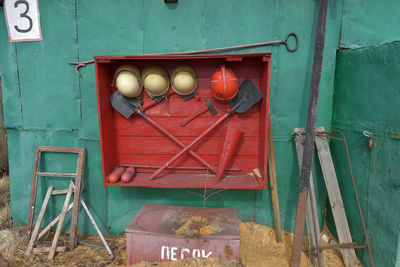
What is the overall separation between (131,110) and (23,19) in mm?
1695

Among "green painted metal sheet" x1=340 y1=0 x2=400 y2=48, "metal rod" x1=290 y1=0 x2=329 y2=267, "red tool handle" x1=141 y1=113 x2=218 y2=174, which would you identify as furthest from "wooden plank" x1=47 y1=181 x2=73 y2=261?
"green painted metal sheet" x1=340 y1=0 x2=400 y2=48

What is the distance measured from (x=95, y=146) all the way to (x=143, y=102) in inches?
33.7

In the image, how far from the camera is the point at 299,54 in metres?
2.59

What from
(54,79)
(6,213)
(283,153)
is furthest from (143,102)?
(6,213)

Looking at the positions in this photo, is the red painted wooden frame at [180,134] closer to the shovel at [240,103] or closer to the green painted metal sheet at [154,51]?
the shovel at [240,103]

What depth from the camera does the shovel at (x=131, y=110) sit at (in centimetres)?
258

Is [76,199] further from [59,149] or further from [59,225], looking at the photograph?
[59,149]

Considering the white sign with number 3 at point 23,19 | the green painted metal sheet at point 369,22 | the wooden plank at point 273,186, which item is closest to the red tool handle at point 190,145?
the wooden plank at point 273,186

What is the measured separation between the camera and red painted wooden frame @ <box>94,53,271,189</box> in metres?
2.51

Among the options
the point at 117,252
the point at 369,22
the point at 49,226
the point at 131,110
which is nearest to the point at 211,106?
the point at 131,110

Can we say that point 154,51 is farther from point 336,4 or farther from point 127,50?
point 336,4

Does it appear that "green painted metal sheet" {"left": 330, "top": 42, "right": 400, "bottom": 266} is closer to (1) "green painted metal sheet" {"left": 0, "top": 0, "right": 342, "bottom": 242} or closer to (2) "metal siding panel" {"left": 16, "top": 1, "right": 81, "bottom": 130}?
(1) "green painted metal sheet" {"left": 0, "top": 0, "right": 342, "bottom": 242}

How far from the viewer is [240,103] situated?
249 centimetres

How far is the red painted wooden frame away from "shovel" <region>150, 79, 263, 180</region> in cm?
8
